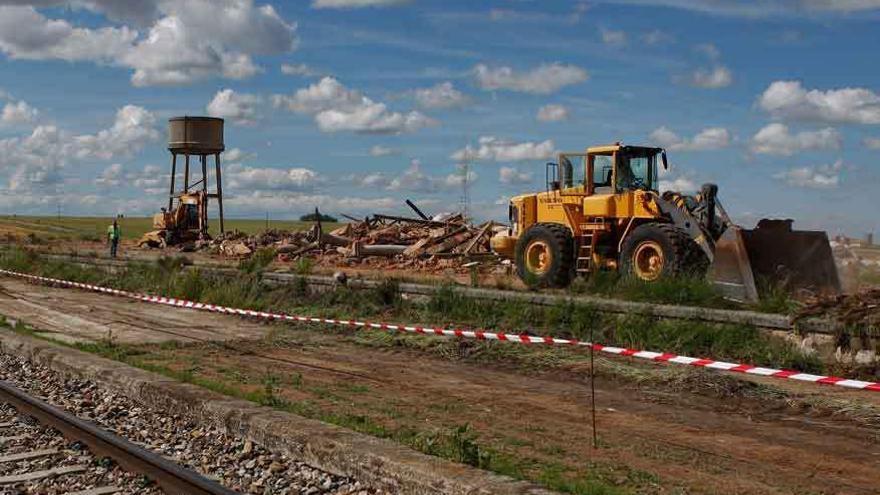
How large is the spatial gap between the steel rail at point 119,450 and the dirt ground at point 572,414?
188cm

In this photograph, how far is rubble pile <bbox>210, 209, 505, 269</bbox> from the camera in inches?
1132

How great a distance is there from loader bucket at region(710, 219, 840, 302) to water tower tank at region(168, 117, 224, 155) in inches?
1457

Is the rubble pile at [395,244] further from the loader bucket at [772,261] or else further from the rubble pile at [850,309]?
the rubble pile at [850,309]

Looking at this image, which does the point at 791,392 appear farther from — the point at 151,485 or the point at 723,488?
the point at 151,485

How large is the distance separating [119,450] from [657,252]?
10741 millimetres

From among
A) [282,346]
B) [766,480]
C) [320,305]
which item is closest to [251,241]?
[320,305]

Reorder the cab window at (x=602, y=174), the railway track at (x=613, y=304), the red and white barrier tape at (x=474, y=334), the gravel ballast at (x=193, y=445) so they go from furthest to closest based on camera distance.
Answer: the cab window at (x=602, y=174) → the railway track at (x=613, y=304) → the red and white barrier tape at (x=474, y=334) → the gravel ballast at (x=193, y=445)

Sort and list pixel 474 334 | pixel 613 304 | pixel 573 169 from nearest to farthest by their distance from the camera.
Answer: pixel 474 334 → pixel 613 304 → pixel 573 169

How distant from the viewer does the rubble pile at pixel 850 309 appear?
11.0 metres

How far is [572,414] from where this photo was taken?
9.27 metres

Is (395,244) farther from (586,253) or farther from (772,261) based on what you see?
(772,261)

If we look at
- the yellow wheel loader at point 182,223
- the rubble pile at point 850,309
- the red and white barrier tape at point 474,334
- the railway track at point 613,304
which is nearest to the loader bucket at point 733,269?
the railway track at point 613,304

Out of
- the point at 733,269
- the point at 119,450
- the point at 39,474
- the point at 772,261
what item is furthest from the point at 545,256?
the point at 39,474

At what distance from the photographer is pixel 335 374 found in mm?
11633
